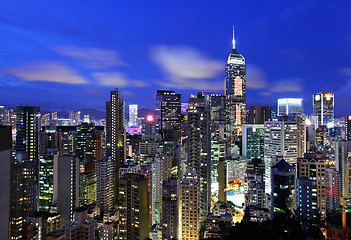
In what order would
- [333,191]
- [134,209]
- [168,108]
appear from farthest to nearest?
[168,108] < [333,191] < [134,209]

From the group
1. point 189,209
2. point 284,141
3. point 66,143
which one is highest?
point 284,141

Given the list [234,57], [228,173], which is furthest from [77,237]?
[234,57]

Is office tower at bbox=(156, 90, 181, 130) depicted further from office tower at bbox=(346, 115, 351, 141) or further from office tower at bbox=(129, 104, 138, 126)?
office tower at bbox=(346, 115, 351, 141)

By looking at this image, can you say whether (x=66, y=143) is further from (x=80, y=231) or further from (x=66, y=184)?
(x=80, y=231)

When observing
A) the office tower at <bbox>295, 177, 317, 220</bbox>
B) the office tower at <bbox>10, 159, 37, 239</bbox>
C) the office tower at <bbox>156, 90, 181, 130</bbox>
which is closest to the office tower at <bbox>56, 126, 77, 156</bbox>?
the office tower at <bbox>10, 159, 37, 239</bbox>

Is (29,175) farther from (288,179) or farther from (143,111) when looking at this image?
(143,111)

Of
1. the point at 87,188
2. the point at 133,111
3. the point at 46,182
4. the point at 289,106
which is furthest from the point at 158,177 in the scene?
the point at 133,111

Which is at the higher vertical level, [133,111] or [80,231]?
[133,111]
